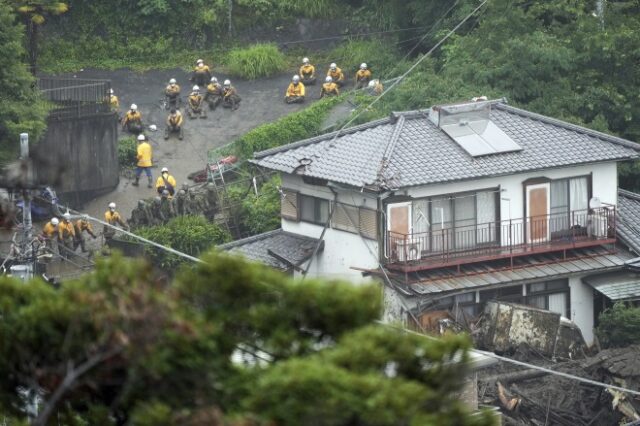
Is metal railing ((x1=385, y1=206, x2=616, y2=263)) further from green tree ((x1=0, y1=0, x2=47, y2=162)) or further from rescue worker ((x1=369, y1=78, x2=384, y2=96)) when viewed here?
rescue worker ((x1=369, y1=78, x2=384, y2=96))

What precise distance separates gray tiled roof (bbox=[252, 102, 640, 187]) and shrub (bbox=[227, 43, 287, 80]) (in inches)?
549

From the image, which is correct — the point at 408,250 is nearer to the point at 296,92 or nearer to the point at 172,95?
the point at 296,92

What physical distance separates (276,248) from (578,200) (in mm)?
6908

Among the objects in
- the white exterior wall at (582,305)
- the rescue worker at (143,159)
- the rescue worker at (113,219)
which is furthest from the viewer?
the rescue worker at (143,159)

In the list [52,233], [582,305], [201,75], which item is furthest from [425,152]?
[201,75]

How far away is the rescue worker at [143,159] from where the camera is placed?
47.4 m

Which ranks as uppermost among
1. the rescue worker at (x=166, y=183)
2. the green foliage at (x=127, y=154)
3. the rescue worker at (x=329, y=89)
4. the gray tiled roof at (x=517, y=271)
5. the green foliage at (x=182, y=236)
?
the rescue worker at (x=329, y=89)

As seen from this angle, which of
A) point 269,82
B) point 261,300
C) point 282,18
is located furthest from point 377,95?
point 261,300

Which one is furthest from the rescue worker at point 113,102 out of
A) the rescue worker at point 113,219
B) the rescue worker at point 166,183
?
the rescue worker at point 113,219

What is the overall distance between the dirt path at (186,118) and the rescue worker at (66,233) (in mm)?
3625

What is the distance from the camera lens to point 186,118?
52125mm

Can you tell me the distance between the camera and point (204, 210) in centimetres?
4509

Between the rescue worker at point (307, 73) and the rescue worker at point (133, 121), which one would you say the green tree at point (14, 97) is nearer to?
the rescue worker at point (133, 121)

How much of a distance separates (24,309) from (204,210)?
27752 mm
